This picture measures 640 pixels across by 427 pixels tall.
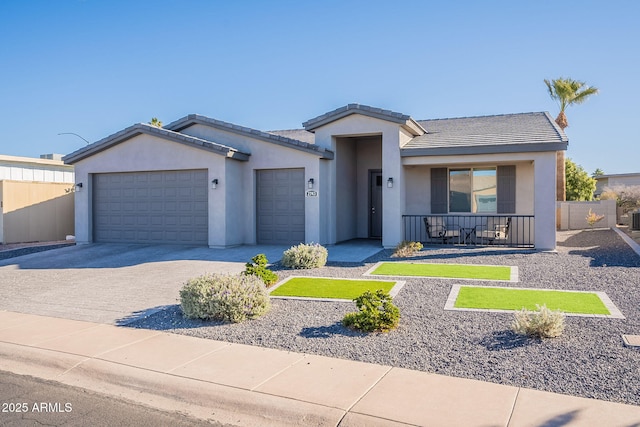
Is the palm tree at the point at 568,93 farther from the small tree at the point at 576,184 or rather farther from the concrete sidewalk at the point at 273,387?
the concrete sidewalk at the point at 273,387

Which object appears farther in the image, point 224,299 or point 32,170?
point 32,170

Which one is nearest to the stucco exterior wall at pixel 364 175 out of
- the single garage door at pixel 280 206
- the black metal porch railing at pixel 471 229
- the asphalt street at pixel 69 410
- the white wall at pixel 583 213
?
the black metal porch railing at pixel 471 229

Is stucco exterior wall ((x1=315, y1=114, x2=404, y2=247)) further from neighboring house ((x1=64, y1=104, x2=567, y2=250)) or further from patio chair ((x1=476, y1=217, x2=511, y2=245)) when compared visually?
patio chair ((x1=476, y1=217, x2=511, y2=245))

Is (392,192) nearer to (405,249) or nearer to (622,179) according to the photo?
(405,249)

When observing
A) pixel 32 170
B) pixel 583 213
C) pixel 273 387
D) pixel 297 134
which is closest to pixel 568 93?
pixel 583 213

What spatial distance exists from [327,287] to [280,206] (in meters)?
6.70

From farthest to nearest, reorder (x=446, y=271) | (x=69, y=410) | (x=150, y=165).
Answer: (x=150, y=165)
(x=446, y=271)
(x=69, y=410)

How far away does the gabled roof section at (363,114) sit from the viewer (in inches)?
600

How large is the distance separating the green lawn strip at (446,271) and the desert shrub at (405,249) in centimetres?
121

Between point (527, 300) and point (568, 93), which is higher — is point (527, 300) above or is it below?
below

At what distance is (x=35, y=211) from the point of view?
20281 mm

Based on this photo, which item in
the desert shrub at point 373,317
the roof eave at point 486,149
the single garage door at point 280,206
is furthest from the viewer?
the single garage door at point 280,206

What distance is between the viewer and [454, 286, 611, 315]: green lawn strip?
795 cm

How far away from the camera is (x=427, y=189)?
17.7 meters
